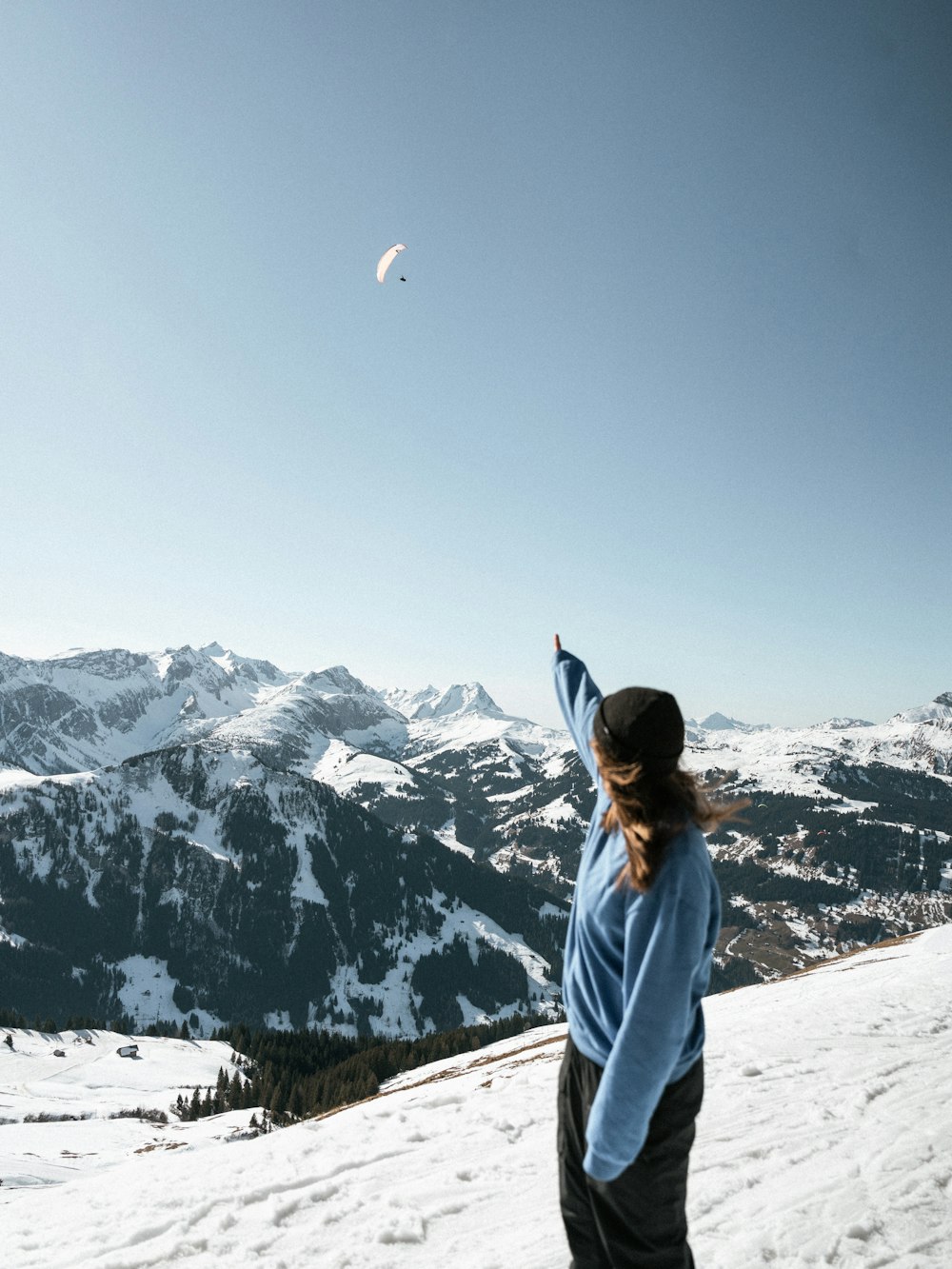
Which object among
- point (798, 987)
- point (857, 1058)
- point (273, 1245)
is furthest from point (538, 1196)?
point (798, 987)

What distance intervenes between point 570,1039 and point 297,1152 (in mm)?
7270

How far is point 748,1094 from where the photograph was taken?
31.3 feet

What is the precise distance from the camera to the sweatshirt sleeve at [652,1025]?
3131mm

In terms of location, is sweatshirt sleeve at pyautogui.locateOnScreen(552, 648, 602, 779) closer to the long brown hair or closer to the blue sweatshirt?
the long brown hair

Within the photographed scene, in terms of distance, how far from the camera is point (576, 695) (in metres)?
5.05

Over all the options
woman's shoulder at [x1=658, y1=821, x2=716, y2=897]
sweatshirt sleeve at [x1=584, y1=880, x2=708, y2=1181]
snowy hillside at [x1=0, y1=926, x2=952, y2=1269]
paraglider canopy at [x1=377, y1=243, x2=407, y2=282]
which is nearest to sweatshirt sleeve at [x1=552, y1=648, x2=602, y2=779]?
woman's shoulder at [x1=658, y1=821, x2=716, y2=897]

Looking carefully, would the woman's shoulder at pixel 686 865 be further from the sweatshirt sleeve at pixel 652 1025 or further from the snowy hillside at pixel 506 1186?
the snowy hillside at pixel 506 1186

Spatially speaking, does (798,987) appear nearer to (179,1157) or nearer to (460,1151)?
(460,1151)

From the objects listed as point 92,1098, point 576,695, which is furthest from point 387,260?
point 92,1098

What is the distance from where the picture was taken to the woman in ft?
10.3

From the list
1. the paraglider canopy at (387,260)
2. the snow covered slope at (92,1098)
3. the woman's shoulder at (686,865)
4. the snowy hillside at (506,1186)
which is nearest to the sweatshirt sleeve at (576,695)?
the woman's shoulder at (686,865)

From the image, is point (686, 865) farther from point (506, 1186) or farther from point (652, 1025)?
point (506, 1186)

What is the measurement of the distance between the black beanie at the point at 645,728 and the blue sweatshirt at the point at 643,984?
0.41 metres

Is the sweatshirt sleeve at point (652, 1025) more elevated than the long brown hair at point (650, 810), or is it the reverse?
the long brown hair at point (650, 810)
